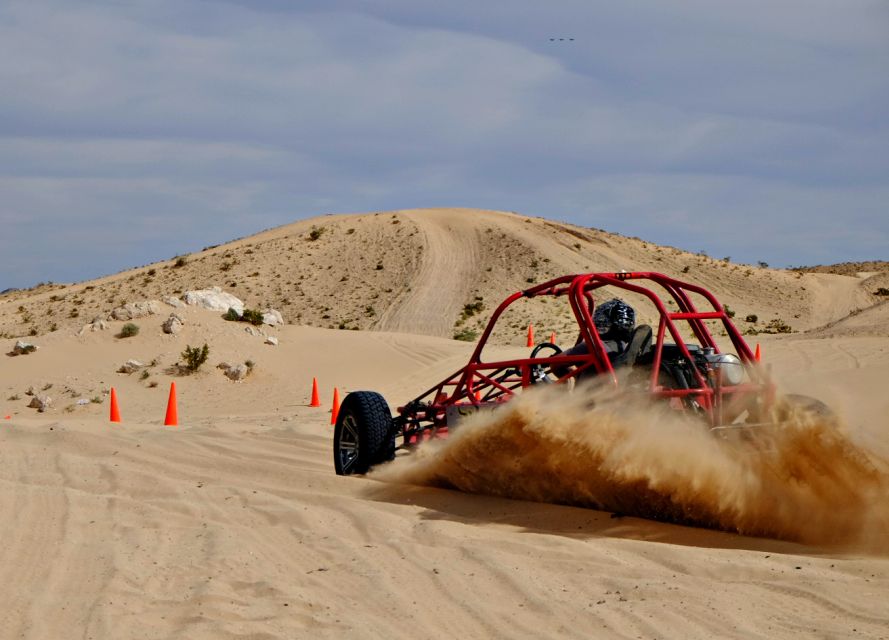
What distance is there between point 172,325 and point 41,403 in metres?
3.91

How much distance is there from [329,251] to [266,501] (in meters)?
49.0

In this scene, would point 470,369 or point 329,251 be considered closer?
point 470,369

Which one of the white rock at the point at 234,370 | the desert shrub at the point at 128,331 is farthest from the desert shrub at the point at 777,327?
A: the desert shrub at the point at 128,331

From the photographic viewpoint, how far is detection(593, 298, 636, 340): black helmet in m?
7.72

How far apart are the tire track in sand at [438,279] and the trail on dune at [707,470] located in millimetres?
34922

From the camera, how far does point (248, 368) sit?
23516 mm

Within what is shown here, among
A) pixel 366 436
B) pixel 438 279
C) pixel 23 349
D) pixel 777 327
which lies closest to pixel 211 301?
pixel 23 349

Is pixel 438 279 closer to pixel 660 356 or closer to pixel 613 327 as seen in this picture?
pixel 613 327

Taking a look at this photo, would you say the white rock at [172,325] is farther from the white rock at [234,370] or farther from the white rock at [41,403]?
the white rock at [41,403]

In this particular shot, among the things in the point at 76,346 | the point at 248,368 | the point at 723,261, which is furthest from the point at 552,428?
the point at 723,261

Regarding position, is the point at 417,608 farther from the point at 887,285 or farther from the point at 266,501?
the point at 887,285

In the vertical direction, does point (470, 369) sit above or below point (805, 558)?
above

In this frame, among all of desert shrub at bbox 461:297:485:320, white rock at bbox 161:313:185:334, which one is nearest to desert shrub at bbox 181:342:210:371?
white rock at bbox 161:313:185:334

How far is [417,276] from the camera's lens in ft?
169
